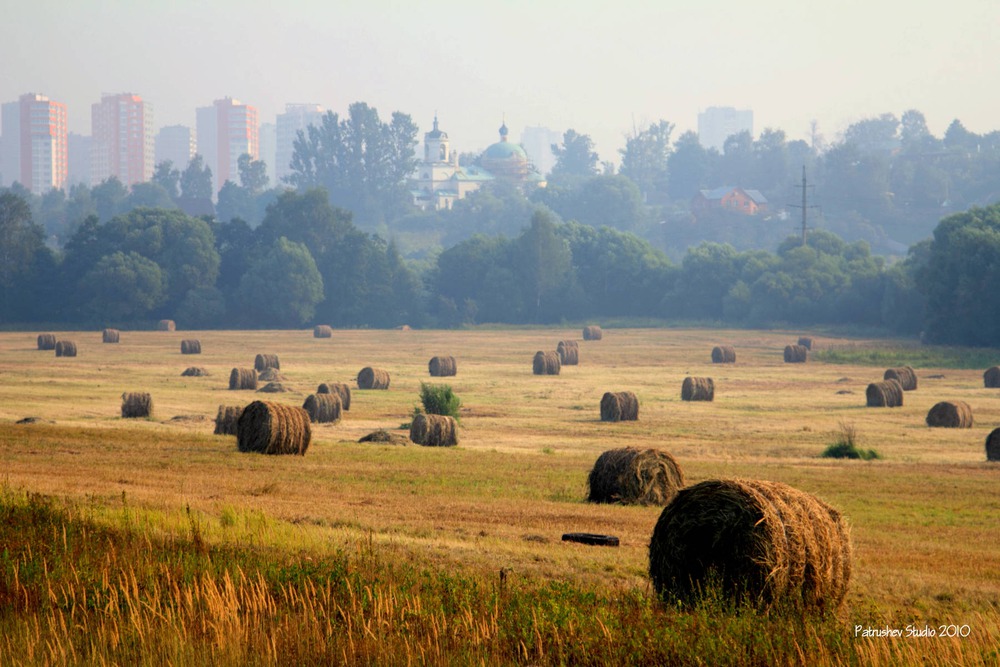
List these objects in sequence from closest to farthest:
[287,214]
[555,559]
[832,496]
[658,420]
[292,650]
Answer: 1. [292,650]
2. [555,559]
3. [832,496]
4. [658,420]
5. [287,214]

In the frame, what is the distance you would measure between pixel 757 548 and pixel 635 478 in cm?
1093

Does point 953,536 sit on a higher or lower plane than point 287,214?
lower

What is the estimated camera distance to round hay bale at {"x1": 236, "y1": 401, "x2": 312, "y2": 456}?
3178 cm

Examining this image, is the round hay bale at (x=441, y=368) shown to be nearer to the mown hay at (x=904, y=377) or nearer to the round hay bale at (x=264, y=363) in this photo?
the round hay bale at (x=264, y=363)

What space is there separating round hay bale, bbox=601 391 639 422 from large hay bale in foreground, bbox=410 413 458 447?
11.0 m

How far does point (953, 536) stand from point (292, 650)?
13063 millimetres

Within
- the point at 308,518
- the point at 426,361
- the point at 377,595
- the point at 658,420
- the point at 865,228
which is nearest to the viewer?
the point at 377,595

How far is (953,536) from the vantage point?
2170cm

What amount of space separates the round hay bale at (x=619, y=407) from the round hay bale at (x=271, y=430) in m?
17.8

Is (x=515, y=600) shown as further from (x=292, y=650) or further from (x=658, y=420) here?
(x=658, y=420)

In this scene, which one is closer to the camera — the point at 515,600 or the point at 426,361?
the point at 515,600

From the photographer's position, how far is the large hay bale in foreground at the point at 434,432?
124ft

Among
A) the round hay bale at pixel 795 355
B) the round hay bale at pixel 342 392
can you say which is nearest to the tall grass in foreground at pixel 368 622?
the round hay bale at pixel 342 392

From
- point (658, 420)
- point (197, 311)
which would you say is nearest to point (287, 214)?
point (197, 311)
